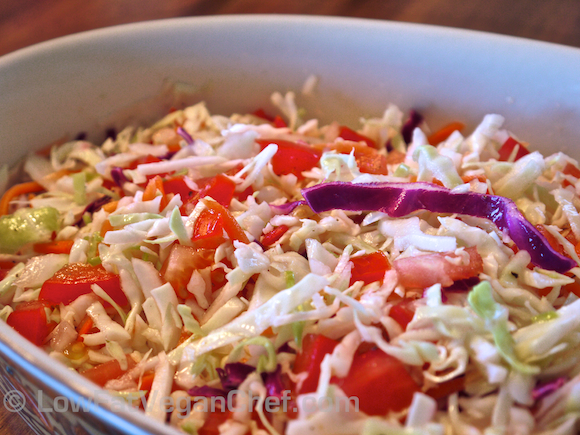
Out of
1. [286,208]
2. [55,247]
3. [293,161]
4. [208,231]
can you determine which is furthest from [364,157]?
[55,247]

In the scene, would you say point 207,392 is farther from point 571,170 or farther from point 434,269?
point 571,170

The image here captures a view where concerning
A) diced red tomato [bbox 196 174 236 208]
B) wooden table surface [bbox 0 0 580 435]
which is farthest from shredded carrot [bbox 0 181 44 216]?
wooden table surface [bbox 0 0 580 435]

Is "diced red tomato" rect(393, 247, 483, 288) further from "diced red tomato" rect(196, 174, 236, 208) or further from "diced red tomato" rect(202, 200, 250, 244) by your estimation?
"diced red tomato" rect(196, 174, 236, 208)

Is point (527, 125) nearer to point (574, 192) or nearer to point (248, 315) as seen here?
point (574, 192)

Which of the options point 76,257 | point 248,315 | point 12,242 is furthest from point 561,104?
point 12,242

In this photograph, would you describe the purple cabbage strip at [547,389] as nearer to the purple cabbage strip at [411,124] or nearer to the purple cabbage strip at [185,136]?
the purple cabbage strip at [411,124]

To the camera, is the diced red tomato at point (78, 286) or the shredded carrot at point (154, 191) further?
the shredded carrot at point (154, 191)

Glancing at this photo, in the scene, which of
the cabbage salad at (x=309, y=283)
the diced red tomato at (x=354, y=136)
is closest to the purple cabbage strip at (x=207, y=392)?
the cabbage salad at (x=309, y=283)
